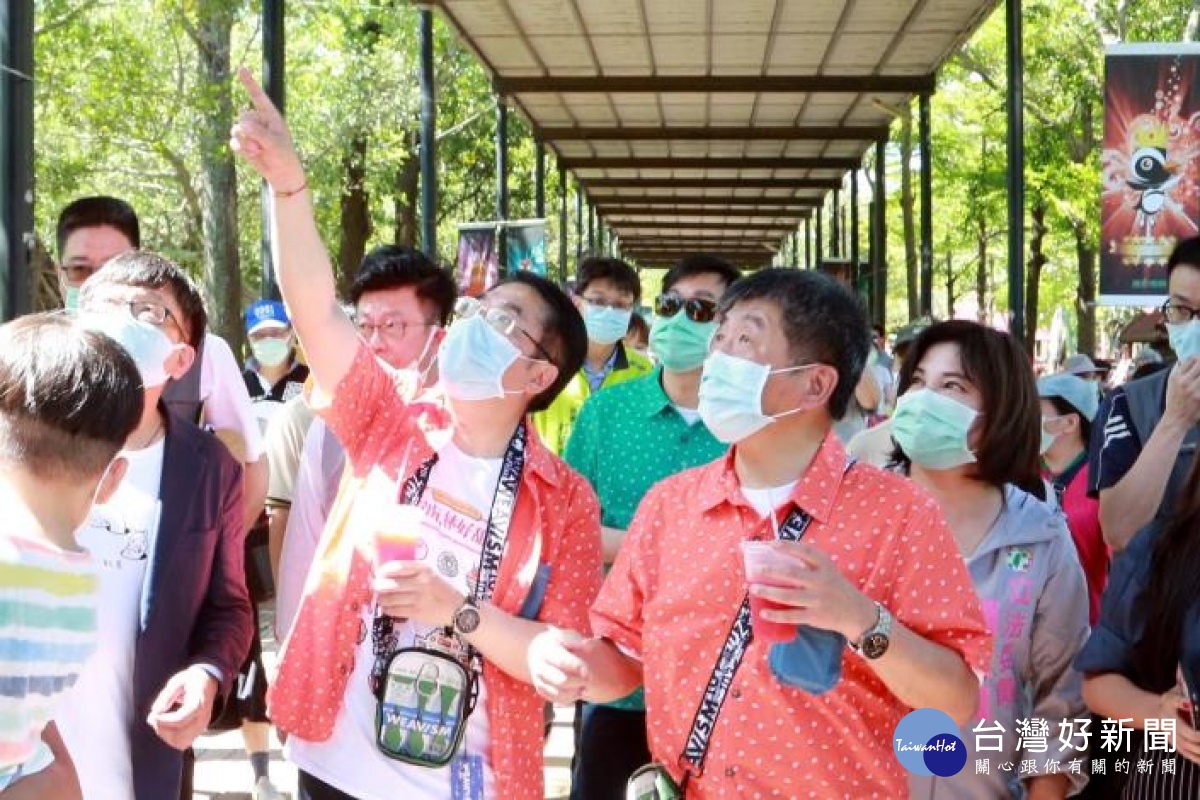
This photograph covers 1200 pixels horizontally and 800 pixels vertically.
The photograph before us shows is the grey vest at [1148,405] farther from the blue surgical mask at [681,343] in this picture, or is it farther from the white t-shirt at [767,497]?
the white t-shirt at [767,497]

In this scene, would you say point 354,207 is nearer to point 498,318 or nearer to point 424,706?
point 498,318

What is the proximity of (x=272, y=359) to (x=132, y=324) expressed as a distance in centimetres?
369

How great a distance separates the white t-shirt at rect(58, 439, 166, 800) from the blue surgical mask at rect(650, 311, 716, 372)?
191cm

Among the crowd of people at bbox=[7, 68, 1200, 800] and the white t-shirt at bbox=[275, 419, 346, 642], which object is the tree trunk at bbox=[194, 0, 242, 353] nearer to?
the white t-shirt at bbox=[275, 419, 346, 642]

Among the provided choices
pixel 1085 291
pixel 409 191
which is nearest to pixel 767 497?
pixel 409 191

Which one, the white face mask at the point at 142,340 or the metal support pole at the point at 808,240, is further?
the metal support pole at the point at 808,240

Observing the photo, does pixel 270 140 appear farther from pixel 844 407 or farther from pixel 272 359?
pixel 272 359

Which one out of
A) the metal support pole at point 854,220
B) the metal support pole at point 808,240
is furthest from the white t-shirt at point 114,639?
the metal support pole at point 808,240

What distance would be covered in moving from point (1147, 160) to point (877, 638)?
6.54m

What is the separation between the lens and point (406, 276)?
4.45m

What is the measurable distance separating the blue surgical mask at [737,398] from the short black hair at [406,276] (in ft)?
5.76

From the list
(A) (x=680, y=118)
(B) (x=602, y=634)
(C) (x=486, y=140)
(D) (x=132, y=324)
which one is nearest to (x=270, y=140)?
(D) (x=132, y=324)

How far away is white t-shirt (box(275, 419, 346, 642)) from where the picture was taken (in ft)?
14.9

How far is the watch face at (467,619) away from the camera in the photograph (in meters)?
2.82
